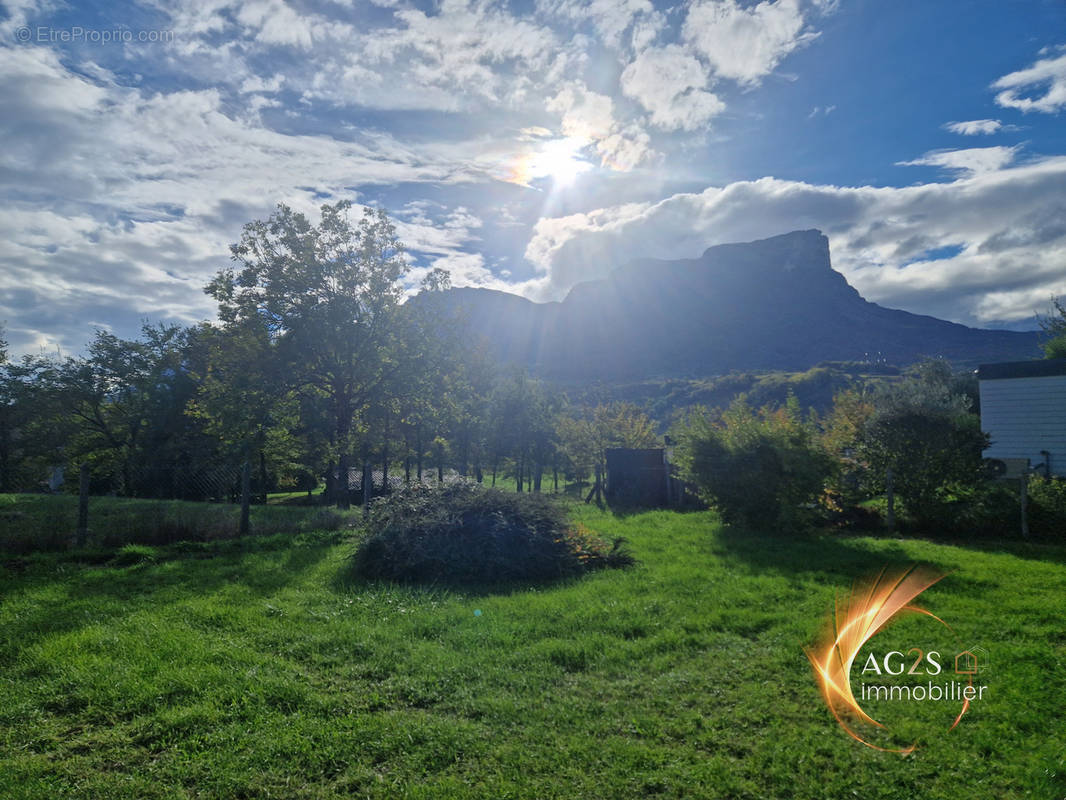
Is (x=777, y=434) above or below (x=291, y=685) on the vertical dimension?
above

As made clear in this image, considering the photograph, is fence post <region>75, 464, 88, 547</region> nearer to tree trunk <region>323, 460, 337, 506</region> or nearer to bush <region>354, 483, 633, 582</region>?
bush <region>354, 483, 633, 582</region>

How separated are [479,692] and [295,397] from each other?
668 inches

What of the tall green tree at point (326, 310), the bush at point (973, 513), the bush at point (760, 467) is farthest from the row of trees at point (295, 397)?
the bush at point (973, 513)

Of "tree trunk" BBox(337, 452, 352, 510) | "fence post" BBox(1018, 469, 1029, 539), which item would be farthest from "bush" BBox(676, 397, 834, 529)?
"tree trunk" BBox(337, 452, 352, 510)

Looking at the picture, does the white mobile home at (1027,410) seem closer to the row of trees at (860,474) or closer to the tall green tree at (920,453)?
the tall green tree at (920,453)

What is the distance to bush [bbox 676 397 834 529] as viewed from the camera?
1163 centimetres

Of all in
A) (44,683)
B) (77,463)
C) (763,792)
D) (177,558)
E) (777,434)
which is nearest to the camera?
(763,792)

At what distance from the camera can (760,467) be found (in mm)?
12016

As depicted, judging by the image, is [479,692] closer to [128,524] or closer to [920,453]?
[128,524]

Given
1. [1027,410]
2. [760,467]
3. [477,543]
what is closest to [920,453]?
[760,467]

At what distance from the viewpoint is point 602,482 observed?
2041 centimetres

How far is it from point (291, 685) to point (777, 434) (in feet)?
33.8

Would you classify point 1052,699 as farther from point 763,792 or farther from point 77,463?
point 77,463

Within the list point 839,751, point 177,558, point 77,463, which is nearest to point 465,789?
point 839,751
